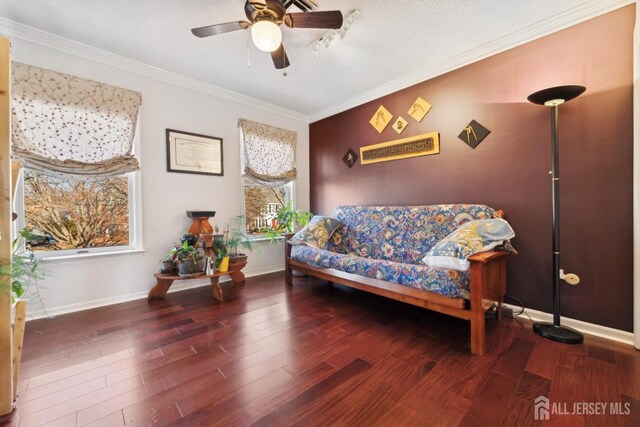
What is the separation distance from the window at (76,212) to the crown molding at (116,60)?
1.14m

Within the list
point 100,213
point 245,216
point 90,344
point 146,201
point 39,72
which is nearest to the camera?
point 90,344

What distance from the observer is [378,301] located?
2668 mm

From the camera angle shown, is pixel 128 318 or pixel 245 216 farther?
pixel 245 216

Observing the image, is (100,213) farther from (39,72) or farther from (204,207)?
(39,72)

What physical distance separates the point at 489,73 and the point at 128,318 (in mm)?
4002

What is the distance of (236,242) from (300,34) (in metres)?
2.38

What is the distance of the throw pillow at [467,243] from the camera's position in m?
1.77

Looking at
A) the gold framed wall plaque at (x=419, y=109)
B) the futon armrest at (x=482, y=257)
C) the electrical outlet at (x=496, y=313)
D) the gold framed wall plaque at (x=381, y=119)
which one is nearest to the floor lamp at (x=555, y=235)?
the electrical outlet at (x=496, y=313)

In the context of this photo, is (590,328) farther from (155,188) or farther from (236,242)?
(155,188)

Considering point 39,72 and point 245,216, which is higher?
point 39,72

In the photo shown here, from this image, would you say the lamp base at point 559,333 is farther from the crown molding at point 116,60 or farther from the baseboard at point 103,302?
the crown molding at point 116,60

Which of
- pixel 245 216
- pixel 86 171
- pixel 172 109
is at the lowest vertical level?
pixel 245 216

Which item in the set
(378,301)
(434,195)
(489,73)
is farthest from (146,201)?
(489,73)

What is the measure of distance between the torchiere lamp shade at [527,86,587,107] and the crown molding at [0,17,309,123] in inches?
124
